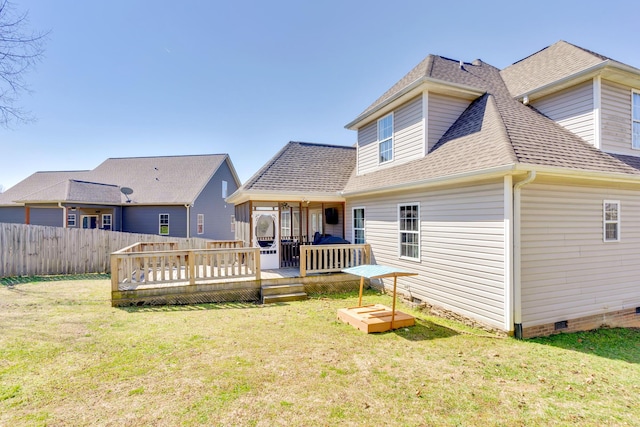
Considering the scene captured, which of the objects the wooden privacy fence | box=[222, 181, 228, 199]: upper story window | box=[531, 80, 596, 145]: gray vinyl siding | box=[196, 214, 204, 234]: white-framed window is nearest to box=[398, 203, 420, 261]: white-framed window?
box=[531, 80, 596, 145]: gray vinyl siding

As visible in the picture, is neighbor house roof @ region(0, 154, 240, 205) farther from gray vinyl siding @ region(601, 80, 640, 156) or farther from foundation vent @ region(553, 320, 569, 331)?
gray vinyl siding @ region(601, 80, 640, 156)

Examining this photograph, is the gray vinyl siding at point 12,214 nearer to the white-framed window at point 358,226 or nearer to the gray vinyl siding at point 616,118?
the white-framed window at point 358,226

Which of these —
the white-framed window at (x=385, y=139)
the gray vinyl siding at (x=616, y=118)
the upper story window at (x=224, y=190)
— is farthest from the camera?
the upper story window at (x=224, y=190)

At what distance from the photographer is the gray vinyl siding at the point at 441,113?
320 inches

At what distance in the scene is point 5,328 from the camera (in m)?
5.77

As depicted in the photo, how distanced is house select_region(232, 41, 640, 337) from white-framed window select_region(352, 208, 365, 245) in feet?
3.46

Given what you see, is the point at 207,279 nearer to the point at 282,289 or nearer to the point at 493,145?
the point at 282,289

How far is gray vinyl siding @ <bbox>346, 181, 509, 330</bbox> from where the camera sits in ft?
18.3

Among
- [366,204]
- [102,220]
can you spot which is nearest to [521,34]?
[366,204]

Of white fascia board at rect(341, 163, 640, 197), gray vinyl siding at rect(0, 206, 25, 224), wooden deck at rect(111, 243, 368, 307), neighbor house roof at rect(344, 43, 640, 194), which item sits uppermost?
neighbor house roof at rect(344, 43, 640, 194)

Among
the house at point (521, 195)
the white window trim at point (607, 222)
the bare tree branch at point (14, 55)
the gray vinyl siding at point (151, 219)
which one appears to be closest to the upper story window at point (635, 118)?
the house at point (521, 195)

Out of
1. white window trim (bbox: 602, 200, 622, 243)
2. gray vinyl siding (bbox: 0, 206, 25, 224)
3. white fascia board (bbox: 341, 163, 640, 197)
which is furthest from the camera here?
gray vinyl siding (bbox: 0, 206, 25, 224)

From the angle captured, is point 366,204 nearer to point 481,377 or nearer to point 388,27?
point 481,377

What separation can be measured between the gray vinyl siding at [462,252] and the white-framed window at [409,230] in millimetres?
141
